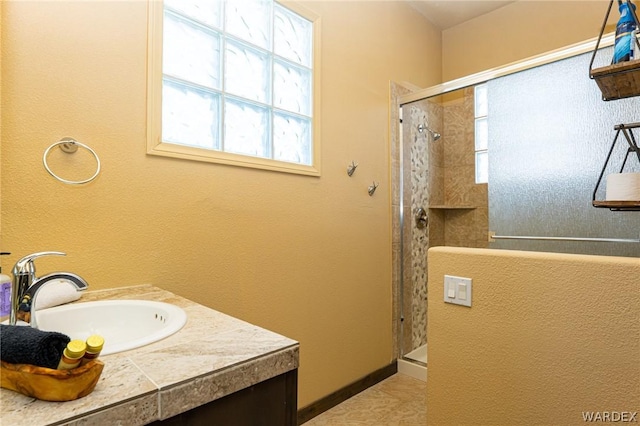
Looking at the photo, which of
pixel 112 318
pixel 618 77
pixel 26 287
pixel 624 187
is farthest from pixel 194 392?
pixel 618 77

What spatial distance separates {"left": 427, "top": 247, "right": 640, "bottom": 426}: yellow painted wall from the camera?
95 cm

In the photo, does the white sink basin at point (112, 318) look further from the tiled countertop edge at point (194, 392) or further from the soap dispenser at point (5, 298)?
the tiled countertop edge at point (194, 392)

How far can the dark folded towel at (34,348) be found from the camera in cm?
49

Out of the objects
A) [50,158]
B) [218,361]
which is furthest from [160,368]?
[50,158]

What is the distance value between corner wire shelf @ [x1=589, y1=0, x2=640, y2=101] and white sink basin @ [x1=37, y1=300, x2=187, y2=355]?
1.58 metres

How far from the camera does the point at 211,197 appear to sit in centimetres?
146

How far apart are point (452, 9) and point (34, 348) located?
10.4 ft

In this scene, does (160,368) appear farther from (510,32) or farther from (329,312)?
(510,32)

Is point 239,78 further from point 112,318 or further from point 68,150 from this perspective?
point 112,318

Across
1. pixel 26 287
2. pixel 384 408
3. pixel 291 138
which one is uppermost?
pixel 291 138

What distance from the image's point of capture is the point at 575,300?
1.00m

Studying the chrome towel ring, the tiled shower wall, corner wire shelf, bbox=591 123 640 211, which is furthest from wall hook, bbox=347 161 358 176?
the chrome towel ring

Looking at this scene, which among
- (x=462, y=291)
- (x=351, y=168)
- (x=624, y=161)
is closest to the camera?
(x=462, y=291)

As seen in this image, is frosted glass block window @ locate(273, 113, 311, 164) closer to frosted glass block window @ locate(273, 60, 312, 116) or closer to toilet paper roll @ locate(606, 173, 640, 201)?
frosted glass block window @ locate(273, 60, 312, 116)
